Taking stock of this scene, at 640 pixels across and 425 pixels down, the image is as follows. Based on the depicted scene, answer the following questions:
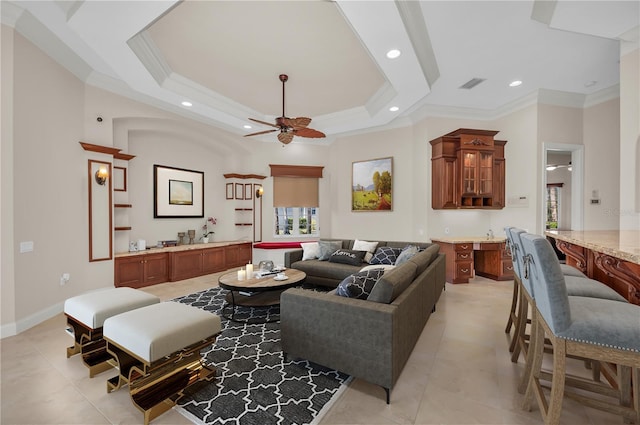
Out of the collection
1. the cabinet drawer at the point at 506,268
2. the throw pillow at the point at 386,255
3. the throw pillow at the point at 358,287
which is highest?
the throw pillow at the point at 358,287

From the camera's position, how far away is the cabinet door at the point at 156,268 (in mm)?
5043

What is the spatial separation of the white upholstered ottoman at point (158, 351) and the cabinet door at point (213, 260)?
3830mm

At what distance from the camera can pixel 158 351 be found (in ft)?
5.98

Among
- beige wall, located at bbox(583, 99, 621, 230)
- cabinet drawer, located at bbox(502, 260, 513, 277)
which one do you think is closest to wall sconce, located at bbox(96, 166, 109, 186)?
cabinet drawer, located at bbox(502, 260, 513, 277)

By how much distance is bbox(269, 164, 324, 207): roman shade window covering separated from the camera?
23.5 ft

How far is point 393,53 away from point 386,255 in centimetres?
305

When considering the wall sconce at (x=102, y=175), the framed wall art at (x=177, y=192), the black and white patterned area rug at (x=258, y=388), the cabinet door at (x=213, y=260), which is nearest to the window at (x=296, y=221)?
the cabinet door at (x=213, y=260)

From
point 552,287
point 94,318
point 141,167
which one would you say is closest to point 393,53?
point 552,287

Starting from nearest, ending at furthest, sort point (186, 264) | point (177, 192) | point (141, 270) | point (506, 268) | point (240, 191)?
1. point (141, 270)
2. point (506, 268)
3. point (186, 264)
4. point (177, 192)
5. point (240, 191)

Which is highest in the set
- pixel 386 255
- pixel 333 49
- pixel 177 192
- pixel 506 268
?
pixel 333 49

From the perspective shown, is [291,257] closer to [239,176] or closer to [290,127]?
[290,127]

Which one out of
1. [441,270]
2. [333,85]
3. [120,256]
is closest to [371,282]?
[441,270]

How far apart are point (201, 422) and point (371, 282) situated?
1573 mm

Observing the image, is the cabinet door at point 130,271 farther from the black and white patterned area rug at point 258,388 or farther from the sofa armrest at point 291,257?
the black and white patterned area rug at point 258,388
